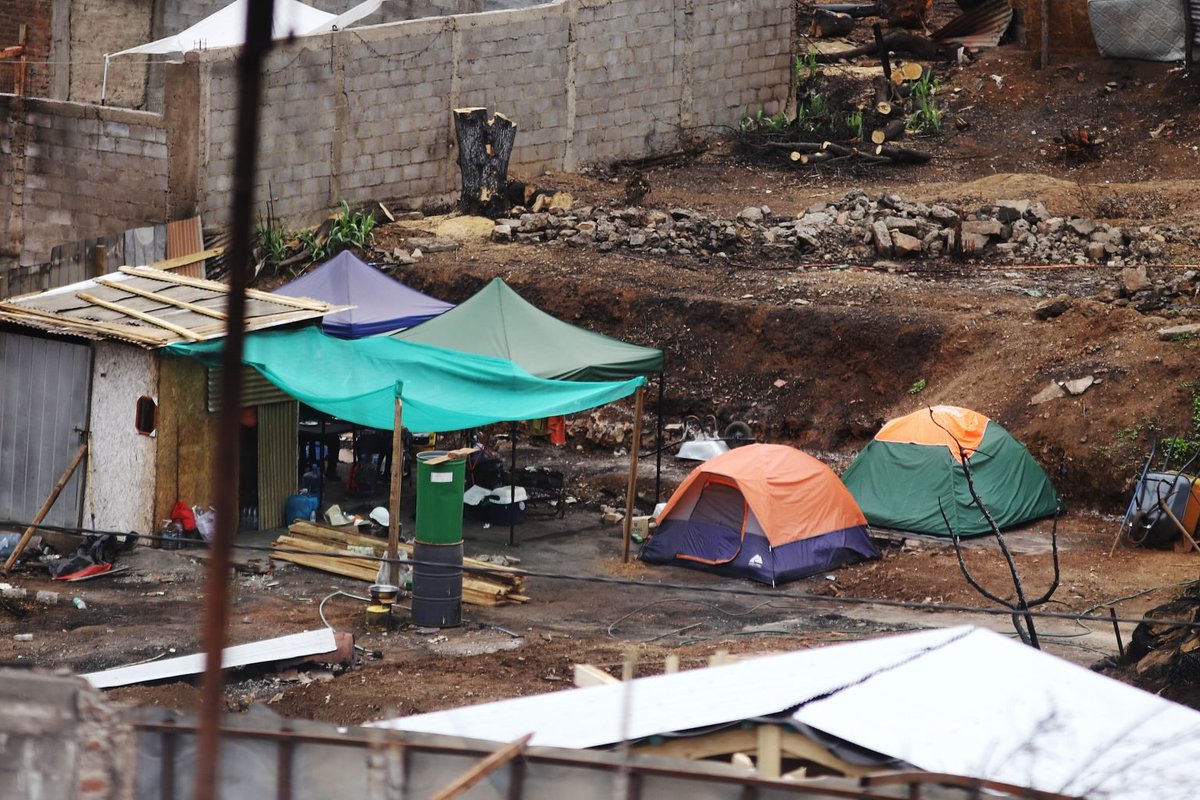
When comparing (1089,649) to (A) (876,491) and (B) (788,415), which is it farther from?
(B) (788,415)

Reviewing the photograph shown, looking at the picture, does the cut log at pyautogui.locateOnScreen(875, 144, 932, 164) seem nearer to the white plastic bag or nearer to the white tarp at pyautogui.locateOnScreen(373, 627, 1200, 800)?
the white plastic bag

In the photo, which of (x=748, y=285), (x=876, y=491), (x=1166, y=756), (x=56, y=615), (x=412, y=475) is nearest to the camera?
(x=1166, y=756)

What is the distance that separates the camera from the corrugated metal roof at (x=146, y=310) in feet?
45.8

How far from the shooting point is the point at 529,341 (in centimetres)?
1561

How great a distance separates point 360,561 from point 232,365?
35.3ft

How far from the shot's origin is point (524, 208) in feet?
74.9

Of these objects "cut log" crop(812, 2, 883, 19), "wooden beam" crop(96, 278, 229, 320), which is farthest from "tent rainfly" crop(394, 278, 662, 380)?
"cut log" crop(812, 2, 883, 19)

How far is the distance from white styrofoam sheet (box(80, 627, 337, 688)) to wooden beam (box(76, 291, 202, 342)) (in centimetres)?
383

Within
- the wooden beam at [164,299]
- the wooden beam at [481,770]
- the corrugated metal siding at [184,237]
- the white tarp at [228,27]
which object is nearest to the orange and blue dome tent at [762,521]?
the wooden beam at [164,299]

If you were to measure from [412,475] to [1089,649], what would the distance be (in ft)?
27.9

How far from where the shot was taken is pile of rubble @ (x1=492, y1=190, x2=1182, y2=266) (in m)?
20.7

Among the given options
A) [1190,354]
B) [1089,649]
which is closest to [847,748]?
[1089,649]

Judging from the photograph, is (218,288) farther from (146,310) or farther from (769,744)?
(769,744)

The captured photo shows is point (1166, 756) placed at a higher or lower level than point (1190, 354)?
lower
